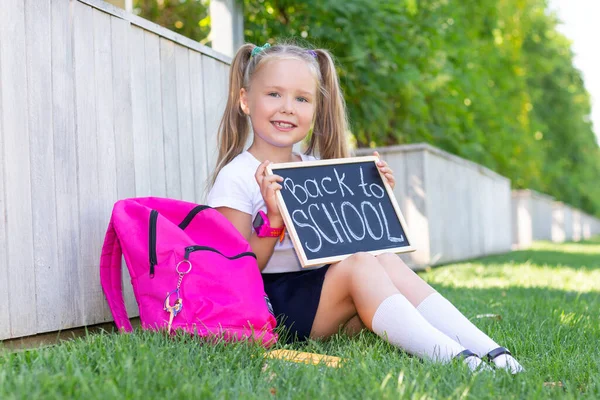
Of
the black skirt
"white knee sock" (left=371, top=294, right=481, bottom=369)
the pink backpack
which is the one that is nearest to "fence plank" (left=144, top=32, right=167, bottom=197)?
the pink backpack

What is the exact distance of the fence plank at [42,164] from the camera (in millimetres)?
2789

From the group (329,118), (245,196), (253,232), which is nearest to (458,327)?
(253,232)

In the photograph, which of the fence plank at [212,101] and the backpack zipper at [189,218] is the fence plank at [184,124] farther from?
the backpack zipper at [189,218]

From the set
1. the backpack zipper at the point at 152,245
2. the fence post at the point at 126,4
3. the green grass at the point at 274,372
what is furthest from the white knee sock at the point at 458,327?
the fence post at the point at 126,4

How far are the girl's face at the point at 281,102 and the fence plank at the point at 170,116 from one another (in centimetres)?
63

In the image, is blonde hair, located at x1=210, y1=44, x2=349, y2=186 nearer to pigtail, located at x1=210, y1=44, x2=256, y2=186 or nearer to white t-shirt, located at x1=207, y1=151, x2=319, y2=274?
pigtail, located at x1=210, y1=44, x2=256, y2=186

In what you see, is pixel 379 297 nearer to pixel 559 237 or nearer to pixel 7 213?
pixel 7 213

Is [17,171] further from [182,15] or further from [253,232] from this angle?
[182,15]

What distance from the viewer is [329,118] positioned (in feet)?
11.9

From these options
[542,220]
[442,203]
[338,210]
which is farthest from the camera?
[542,220]

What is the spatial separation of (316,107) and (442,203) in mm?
5324

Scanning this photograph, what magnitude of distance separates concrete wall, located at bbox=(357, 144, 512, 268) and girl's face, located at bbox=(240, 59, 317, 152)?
6.68ft

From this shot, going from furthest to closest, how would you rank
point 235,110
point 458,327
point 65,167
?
point 235,110 → point 65,167 → point 458,327

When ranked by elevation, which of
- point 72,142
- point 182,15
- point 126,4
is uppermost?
point 182,15
